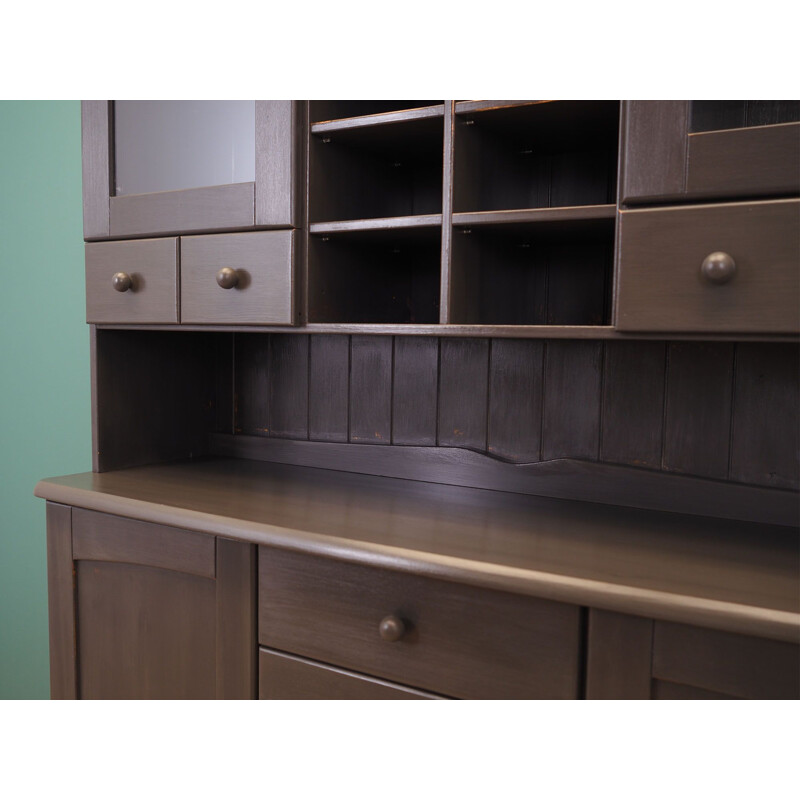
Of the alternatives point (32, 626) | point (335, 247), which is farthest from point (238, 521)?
point (32, 626)

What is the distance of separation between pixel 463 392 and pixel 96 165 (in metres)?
0.91

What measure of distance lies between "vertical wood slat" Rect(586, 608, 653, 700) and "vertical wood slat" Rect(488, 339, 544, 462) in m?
0.54

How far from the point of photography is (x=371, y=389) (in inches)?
61.3

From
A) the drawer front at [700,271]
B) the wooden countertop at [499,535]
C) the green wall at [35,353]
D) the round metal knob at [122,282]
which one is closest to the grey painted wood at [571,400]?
the wooden countertop at [499,535]

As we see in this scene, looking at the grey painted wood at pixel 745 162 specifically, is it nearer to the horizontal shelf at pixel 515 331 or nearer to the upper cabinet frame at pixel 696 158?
the upper cabinet frame at pixel 696 158

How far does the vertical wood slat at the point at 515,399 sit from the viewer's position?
1.38 meters

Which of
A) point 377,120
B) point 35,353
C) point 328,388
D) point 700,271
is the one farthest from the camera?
point 35,353

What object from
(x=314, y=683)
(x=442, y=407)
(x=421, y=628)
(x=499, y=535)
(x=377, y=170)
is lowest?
(x=314, y=683)

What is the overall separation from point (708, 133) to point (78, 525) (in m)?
1.29

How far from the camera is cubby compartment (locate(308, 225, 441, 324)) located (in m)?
1.28

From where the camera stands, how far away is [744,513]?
3.90ft

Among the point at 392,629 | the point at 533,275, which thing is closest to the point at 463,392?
the point at 533,275

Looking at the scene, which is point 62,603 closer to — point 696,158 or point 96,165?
point 96,165

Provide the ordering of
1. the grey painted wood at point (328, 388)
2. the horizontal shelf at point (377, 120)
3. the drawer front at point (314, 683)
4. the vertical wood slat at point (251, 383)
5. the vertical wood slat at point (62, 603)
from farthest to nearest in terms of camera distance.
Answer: the vertical wood slat at point (251, 383), the grey painted wood at point (328, 388), the vertical wood slat at point (62, 603), the horizontal shelf at point (377, 120), the drawer front at point (314, 683)
